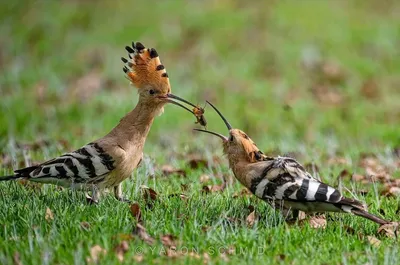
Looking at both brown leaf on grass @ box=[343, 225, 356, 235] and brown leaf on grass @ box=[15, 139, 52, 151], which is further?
brown leaf on grass @ box=[15, 139, 52, 151]

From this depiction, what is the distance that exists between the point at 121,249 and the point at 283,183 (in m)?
1.21

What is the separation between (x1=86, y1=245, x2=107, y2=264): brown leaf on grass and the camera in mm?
4051

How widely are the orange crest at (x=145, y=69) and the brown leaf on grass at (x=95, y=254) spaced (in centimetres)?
156

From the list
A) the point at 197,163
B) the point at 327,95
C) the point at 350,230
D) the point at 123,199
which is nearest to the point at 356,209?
the point at 350,230

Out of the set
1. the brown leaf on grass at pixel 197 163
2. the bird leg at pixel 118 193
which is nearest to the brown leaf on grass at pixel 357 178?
the brown leaf on grass at pixel 197 163

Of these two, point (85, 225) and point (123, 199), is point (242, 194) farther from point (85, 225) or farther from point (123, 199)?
point (85, 225)

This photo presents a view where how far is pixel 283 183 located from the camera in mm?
4836

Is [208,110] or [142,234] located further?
[208,110]

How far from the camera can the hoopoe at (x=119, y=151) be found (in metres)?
5.17

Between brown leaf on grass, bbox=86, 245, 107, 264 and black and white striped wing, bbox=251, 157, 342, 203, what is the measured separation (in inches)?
49.3

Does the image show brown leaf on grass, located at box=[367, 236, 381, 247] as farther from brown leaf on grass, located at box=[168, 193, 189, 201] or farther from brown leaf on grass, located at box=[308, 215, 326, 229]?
brown leaf on grass, located at box=[168, 193, 189, 201]

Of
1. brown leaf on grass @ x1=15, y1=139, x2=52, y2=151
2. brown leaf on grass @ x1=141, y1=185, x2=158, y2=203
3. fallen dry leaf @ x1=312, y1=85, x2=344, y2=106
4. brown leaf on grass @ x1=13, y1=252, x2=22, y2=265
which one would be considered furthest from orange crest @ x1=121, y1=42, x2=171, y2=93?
fallen dry leaf @ x1=312, y1=85, x2=344, y2=106

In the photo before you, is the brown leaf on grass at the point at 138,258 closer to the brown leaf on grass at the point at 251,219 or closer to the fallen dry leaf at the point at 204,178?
the brown leaf on grass at the point at 251,219

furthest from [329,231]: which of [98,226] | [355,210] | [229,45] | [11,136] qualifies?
[229,45]
